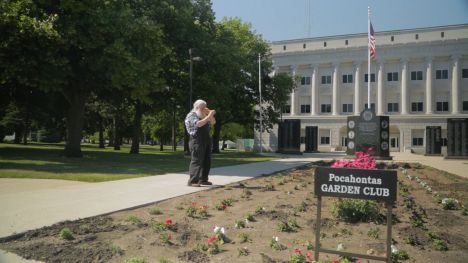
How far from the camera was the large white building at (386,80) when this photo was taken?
67062mm

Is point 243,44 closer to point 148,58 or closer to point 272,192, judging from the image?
point 148,58

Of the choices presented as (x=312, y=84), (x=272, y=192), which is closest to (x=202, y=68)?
(x=272, y=192)

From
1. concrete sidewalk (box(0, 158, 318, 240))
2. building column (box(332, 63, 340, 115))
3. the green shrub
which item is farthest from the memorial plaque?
building column (box(332, 63, 340, 115))

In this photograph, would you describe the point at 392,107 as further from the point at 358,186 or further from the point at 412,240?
the point at 358,186

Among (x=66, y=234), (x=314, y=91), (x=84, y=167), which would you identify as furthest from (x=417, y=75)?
(x=66, y=234)

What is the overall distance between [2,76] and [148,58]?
7496mm

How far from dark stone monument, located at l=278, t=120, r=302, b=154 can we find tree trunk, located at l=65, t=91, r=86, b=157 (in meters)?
26.8

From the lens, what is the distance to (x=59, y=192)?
10133mm

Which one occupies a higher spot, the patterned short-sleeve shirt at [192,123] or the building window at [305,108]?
the building window at [305,108]

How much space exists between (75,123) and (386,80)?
58.1 metres

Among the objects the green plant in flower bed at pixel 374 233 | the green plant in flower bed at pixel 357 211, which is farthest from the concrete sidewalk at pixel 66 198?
the green plant in flower bed at pixel 374 233

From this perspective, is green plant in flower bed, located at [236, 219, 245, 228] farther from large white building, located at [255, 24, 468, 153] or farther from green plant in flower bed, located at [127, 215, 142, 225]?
large white building, located at [255, 24, 468, 153]

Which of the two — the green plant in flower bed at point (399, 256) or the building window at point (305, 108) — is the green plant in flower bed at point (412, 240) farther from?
the building window at point (305, 108)

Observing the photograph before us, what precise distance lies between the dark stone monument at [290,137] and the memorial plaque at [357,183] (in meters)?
42.6
